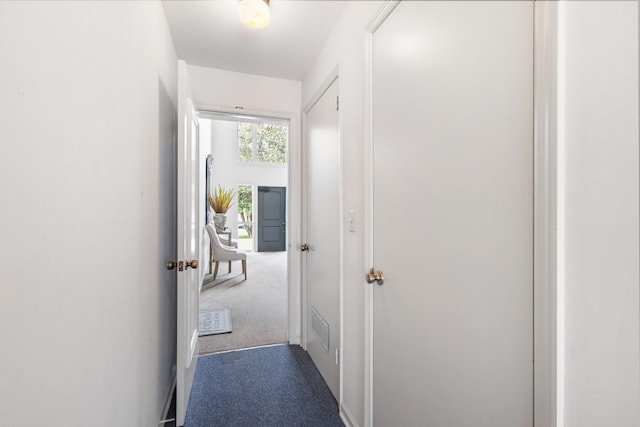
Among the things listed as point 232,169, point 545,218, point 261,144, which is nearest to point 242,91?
point 545,218

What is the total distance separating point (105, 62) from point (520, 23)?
1.18 m

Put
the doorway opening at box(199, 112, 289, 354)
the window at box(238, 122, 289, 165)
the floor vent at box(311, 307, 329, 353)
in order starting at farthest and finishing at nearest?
1. the window at box(238, 122, 289, 165)
2. the doorway opening at box(199, 112, 289, 354)
3. the floor vent at box(311, 307, 329, 353)

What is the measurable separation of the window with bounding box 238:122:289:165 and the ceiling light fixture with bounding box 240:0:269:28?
6.39 metres

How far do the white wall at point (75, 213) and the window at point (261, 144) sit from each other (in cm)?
683

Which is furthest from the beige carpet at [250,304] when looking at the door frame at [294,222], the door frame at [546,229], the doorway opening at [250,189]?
the door frame at [546,229]

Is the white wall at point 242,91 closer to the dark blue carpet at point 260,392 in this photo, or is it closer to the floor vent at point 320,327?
the floor vent at point 320,327

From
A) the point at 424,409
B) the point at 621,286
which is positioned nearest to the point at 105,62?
the point at 621,286

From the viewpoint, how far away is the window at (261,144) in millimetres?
8039

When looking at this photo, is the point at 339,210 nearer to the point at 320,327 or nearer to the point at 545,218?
the point at 320,327

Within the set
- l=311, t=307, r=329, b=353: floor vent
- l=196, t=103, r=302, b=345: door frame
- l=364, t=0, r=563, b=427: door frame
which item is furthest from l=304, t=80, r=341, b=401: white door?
l=364, t=0, r=563, b=427: door frame

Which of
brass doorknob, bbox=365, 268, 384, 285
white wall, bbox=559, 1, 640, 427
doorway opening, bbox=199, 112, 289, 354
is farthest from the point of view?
doorway opening, bbox=199, 112, 289, 354

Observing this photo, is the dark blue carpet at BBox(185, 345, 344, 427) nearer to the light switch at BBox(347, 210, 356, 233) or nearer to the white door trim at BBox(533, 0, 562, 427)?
the light switch at BBox(347, 210, 356, 233)

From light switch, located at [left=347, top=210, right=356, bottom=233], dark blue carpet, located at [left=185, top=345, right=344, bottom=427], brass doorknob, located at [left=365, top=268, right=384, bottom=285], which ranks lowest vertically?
dark blue carpet, located at [left=185, top=345, right=344, bottom=427]

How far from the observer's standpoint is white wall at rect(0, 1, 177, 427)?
53 centimetres
